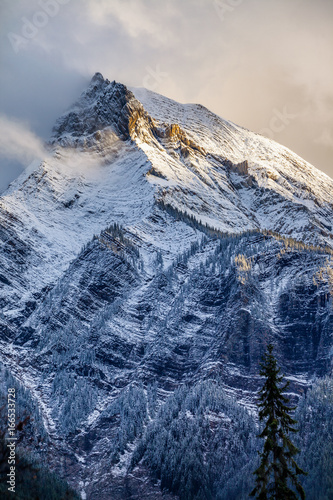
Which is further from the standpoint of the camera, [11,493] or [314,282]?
[314,282]

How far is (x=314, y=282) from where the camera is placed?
18262cm

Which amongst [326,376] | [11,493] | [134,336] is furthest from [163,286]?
[11,493]

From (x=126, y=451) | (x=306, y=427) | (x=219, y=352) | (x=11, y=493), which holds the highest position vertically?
(x=219, y=352)

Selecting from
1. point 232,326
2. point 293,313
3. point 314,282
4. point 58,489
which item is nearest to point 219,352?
point 232,326

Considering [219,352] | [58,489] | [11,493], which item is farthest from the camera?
[219,352]

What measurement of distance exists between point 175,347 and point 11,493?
9957 cm

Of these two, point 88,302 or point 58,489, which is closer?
point 58,489

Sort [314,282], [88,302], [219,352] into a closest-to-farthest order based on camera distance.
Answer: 1. [219,352]
2. [314,282]
3. [88,302]

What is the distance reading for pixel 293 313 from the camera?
179125mm

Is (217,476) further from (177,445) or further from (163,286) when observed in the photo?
(163,286)

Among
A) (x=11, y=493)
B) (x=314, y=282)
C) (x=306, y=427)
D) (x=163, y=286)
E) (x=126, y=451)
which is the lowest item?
(x=11, y=493)

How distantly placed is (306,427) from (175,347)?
52.7m

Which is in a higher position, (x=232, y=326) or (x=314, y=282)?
(x=314, y=282)

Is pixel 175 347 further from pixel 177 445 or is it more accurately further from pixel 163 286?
pixel 177 445
